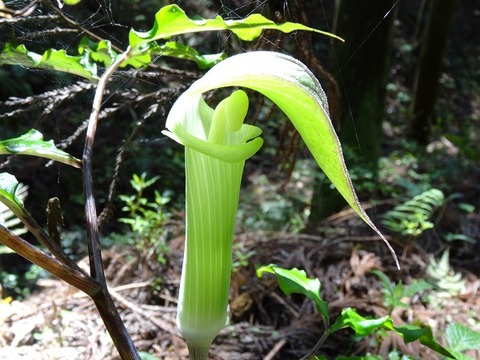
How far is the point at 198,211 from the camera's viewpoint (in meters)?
A: 0.70

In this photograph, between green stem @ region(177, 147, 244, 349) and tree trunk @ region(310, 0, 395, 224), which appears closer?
green stem @ region(177, 147, 244, 349)

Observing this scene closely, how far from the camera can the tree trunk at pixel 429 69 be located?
176 inches

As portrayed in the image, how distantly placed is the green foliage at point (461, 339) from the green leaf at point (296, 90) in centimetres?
56

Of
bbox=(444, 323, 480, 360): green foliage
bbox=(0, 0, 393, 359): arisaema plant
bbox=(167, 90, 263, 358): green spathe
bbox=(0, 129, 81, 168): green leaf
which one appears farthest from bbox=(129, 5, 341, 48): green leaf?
bbox=(444, 323, 480, 360): green foliage

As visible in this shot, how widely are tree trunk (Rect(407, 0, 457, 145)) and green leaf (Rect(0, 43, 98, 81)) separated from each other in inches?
169

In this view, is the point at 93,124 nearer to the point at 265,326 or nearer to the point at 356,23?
the point at 265,326

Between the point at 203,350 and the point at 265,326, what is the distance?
675mm

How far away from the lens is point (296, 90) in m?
0.53

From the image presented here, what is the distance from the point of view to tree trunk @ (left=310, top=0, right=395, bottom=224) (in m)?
2.22

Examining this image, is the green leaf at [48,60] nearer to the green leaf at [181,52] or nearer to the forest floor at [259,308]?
the green leaf at [181,52]

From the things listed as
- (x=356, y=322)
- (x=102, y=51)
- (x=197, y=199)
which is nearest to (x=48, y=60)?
(x=102, y=51)

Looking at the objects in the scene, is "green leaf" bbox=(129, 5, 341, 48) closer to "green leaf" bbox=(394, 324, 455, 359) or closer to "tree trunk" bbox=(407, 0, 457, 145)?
"green leaf" bbox=(394, 324, 455, 359)

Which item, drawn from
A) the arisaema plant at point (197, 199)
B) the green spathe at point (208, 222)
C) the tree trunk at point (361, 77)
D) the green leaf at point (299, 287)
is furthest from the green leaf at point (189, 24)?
the tree trunk at point (361, 77)

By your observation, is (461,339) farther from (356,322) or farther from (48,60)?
(48,60)
